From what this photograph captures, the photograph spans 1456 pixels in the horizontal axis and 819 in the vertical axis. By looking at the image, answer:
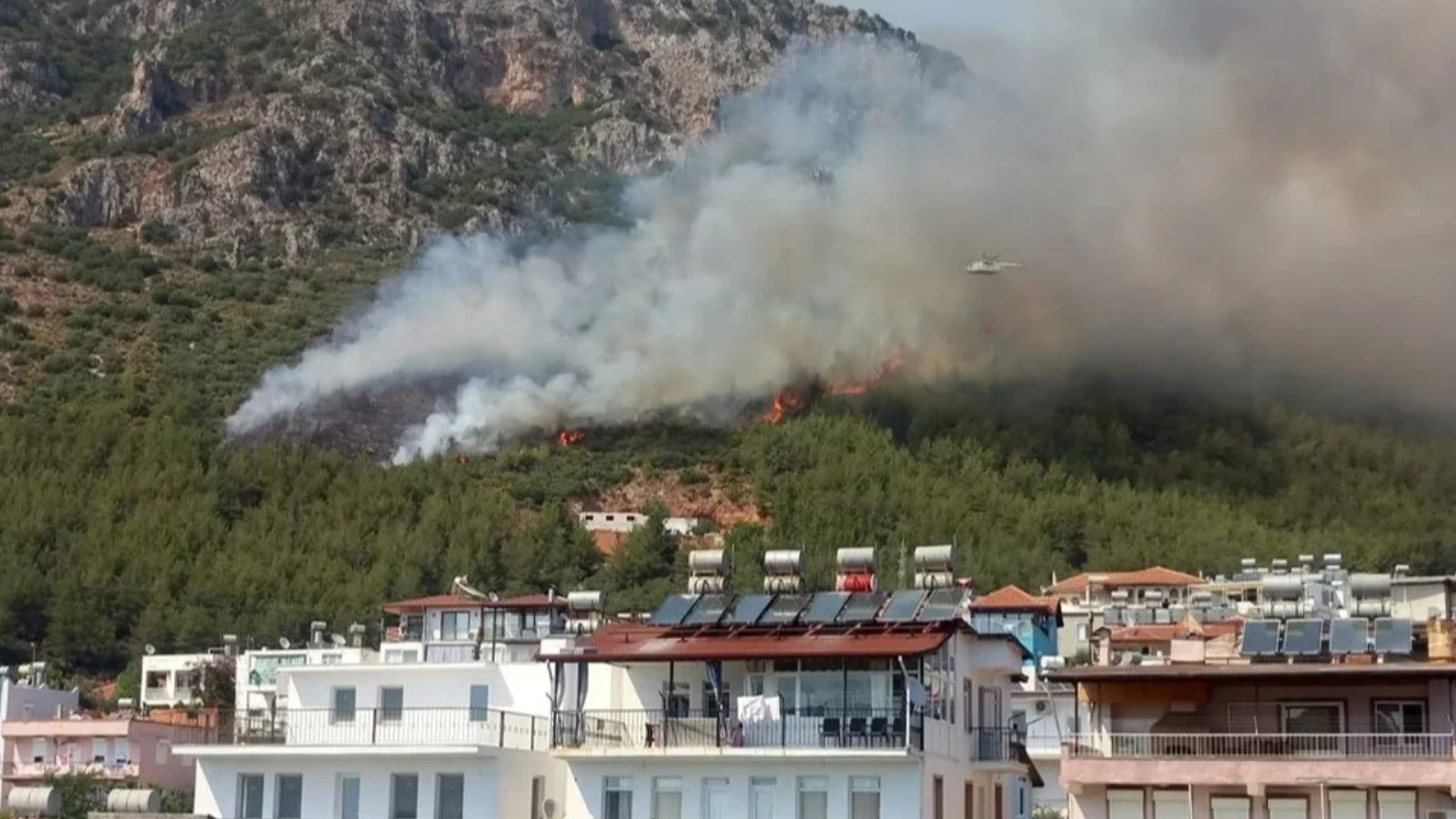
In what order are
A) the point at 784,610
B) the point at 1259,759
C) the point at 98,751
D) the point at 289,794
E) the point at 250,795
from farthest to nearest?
the point at 98,751
the point at 250,795
the point at 289,794
the point at 784,610
the point at 1259,759

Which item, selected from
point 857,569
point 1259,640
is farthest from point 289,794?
point 1259,640

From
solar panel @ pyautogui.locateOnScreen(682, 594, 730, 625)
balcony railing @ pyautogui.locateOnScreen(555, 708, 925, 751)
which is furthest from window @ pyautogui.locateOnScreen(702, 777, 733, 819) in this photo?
solar panel @ pyautogui.locateOnScreen(682, 594, 730, 625)

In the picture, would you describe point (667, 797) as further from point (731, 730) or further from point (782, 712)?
point (782, 712)

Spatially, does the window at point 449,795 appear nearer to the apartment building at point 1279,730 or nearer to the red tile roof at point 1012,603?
the apartment building at point 1279,730

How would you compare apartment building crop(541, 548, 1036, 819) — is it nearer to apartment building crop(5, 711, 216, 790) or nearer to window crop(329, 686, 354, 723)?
window crop(329, 686, 354, 723)

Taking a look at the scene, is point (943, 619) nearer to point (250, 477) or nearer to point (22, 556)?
point (22, 556)

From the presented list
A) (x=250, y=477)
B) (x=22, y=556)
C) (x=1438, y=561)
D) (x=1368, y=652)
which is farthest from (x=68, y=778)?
(x=1438, y=561)
